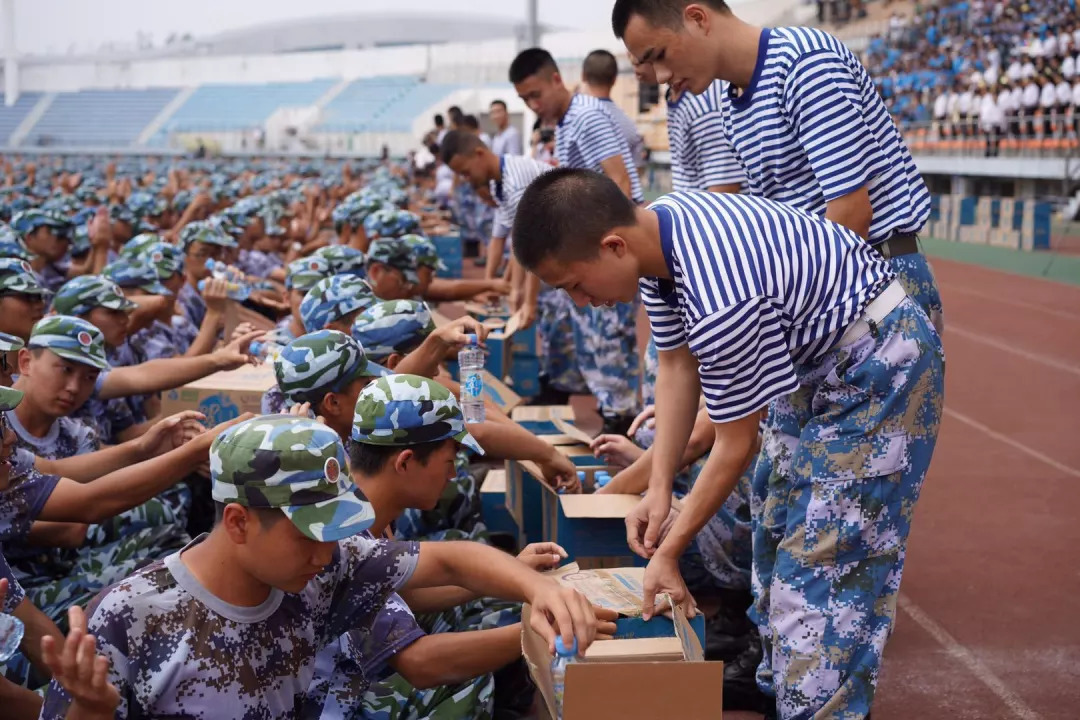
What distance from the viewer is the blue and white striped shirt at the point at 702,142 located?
18.8 ft

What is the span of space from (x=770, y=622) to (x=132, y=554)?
2.44 m

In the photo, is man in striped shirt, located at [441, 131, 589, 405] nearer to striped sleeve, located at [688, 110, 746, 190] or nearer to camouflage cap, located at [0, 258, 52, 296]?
striped sleeve, located at [688, 110, 746, 190]

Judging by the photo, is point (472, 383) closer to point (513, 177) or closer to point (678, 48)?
point (678, 48)

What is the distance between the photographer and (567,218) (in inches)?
114

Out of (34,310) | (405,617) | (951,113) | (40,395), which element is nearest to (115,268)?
(34,310)

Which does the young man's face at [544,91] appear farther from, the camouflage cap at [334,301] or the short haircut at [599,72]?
the camouflage cap at [334,301]

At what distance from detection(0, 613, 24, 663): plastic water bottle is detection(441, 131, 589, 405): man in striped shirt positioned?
459 centimetres

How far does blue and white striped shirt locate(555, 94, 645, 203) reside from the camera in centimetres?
712

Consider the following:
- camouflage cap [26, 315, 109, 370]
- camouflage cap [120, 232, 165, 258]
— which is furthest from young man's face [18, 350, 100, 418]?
camouflage cap [120, 232, 165, 258]

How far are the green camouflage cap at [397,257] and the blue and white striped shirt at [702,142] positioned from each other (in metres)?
1.69

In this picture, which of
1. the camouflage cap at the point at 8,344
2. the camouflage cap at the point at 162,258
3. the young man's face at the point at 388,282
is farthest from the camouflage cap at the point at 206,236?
the camouflage cap at the point at 8,344

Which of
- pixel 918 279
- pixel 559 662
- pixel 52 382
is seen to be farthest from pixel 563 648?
pixel 52 382

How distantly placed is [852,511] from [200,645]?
5.46 feet

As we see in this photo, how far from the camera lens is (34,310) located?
5543mm
